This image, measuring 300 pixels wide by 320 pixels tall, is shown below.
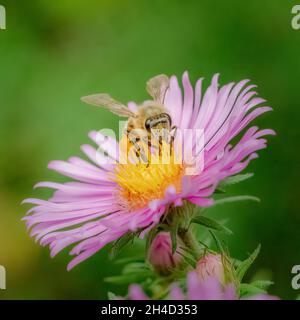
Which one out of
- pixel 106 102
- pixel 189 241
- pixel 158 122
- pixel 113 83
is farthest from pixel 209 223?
pixel 113 83

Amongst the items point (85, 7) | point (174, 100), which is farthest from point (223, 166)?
point (85, 7)

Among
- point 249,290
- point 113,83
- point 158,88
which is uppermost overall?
point 113,83

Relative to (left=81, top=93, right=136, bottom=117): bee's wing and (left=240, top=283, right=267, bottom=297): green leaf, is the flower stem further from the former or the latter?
(left=81, top=93, right=136, bottom=117): bee's wing

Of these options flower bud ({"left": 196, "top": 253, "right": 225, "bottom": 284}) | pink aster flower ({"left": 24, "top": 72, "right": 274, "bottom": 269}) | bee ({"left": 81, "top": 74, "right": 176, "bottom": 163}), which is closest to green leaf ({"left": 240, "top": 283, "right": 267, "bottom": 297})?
flower bud ({"left": 196, "top": 253, "right": 225, "bottom": 284})

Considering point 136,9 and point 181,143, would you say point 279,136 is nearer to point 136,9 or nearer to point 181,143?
point 181,143

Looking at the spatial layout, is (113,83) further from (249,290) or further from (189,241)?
(249,290)

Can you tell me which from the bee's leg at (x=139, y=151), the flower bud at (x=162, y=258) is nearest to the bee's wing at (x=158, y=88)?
the bee's leg at (x=139, y=151)

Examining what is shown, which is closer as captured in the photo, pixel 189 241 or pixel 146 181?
pixel 189 241
